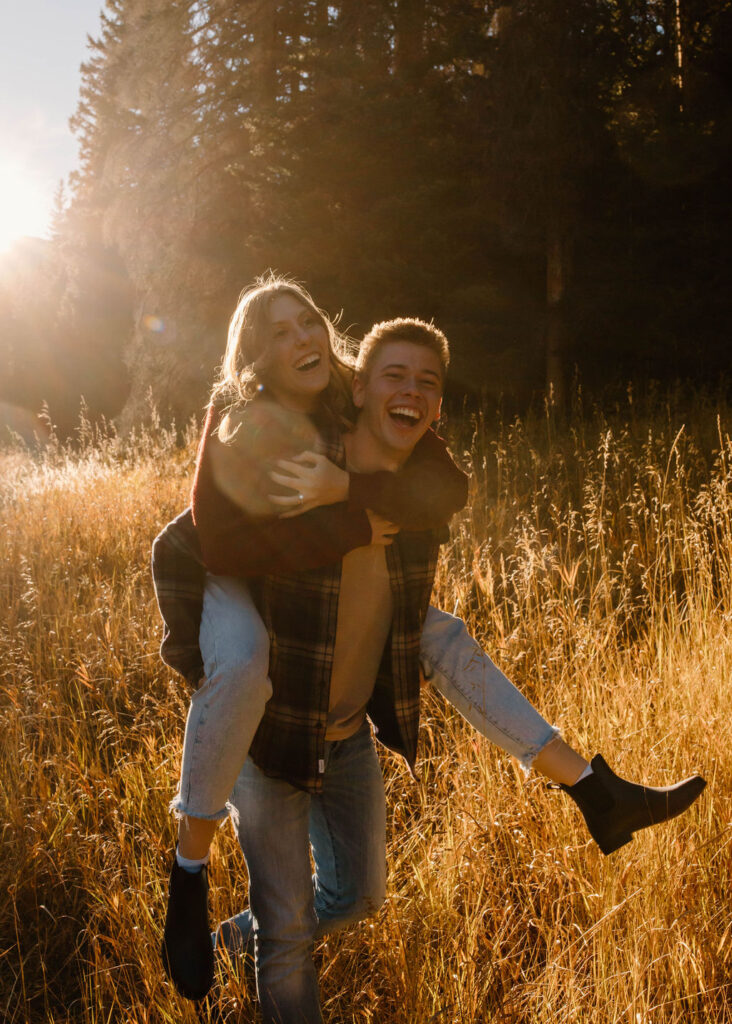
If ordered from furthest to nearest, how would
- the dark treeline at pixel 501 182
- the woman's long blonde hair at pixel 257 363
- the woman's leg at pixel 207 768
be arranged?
the dark treeline at pixel 501 182, the woman's long blonde hair at pixel 257 363, the woman's leg at pixel 207 768

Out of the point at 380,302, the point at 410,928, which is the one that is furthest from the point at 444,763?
the point at 380,302

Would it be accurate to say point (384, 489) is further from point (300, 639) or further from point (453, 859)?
point (453, 859)

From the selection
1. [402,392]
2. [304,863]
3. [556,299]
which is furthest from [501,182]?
[304,863]

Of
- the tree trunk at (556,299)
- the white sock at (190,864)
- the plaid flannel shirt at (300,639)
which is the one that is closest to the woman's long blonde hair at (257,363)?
the plaid flannel shirt at (300,639)

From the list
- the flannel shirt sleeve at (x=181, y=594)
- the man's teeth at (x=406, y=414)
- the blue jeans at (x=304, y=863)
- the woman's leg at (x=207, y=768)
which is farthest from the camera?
the man's teeth at (x=406, y=414)

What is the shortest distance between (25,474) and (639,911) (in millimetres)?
6866

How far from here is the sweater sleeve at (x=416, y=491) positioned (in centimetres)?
176

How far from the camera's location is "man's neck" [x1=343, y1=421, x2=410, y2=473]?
1955mm

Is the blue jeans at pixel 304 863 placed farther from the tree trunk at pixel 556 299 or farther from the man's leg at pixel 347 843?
the tree trunk at pixel 556 299

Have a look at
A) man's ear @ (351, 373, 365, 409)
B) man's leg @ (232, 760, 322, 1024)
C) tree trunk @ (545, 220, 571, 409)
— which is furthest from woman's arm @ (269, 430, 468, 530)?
tree trunk @ (545, 220, 571, 409)

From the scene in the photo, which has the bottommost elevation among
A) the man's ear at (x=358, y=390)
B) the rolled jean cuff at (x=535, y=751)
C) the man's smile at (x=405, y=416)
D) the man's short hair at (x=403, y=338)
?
the rolled jean cuff at (x=535, y=751)

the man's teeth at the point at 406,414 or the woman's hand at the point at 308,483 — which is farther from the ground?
the man's teeth at the point at 406,414

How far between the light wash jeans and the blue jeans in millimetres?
125

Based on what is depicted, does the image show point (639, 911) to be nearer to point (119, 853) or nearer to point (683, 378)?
point (119, 853)
